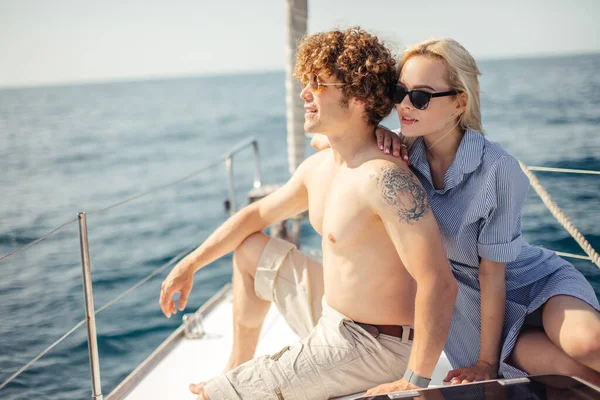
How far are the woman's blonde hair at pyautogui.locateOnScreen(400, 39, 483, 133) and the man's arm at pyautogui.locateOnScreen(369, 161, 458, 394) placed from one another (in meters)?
0.37

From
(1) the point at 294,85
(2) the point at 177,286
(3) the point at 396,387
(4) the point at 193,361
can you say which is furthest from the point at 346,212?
(1) the point at 294,85

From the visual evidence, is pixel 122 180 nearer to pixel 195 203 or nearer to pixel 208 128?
pixel 195 203

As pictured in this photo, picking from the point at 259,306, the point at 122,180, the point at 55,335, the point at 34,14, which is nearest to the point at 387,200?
the point at 259,306

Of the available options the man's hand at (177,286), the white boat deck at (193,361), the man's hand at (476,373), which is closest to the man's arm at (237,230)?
the man's hand at (177,286)

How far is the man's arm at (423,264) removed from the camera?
168 cm

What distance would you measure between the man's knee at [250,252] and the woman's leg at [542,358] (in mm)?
929

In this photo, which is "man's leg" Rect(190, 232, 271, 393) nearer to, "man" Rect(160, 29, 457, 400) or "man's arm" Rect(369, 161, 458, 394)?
"man" Rect(160, 29, 457, 400)

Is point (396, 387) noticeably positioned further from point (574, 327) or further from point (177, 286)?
point (177, 286)

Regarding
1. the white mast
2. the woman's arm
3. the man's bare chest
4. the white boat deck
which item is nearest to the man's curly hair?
the man's bare chest

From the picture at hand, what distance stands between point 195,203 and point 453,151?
16.3 metres

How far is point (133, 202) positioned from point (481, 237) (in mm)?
16688

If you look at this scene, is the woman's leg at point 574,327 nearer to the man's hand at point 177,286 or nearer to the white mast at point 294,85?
the man's hand at point 177,286

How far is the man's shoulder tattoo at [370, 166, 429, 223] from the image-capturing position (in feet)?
5.58

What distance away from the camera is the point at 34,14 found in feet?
175
